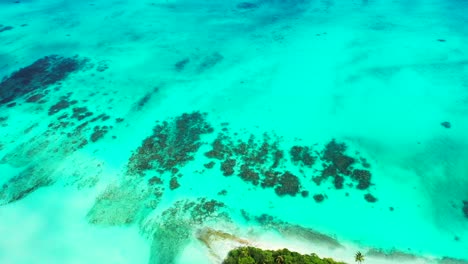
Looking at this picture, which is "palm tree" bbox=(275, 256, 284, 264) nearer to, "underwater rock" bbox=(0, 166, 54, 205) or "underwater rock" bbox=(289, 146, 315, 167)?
"underwater rock" bbox=(289, 146, 315, 167)

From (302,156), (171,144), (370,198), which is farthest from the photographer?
(171,144)

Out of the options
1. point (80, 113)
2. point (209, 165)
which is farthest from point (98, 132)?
point (209, 165)

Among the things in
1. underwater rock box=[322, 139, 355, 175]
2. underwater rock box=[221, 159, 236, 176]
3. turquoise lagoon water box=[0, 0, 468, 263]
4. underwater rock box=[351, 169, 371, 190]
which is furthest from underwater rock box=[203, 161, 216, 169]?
underwater rock box=[351, 169, 371, 190]

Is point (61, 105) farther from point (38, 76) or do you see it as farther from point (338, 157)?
point (338, 157)

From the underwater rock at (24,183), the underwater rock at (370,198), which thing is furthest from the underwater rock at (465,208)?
the underwater rock at (24,183)

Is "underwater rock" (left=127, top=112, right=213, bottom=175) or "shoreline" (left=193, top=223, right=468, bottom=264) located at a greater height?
"underwater rock" (left=127, top=112, right=213, bottom=175)
